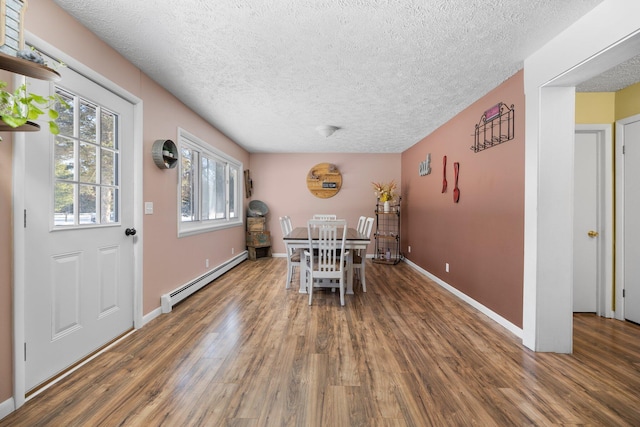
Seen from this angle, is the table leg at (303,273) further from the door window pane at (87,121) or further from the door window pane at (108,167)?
the door window pane at (87,121)

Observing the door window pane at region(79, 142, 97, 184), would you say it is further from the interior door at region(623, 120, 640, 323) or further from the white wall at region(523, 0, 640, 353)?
the interior door at region(623, 120, 640, 323)

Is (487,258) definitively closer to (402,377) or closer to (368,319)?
(368,319)

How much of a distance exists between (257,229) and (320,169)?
76.0 inches

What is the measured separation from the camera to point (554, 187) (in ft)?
7.33

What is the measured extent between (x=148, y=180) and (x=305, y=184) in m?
3.94

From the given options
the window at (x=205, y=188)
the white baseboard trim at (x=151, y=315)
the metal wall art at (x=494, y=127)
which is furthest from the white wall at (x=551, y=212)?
the window at (x=205, y=188)

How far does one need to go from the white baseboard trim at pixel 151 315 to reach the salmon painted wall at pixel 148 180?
37mm

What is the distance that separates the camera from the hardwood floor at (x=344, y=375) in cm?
153

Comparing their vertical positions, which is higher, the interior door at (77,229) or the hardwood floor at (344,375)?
the interior door at (77,229)

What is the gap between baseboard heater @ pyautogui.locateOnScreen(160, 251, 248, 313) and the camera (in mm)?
3000

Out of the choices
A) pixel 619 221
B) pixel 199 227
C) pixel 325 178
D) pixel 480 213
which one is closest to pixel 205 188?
pixel 199 227

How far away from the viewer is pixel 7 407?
1.52 meters

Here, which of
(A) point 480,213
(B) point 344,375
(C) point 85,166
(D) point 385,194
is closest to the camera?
(B) point 344,375

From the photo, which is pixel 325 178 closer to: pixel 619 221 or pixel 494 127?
pixel 494 127
